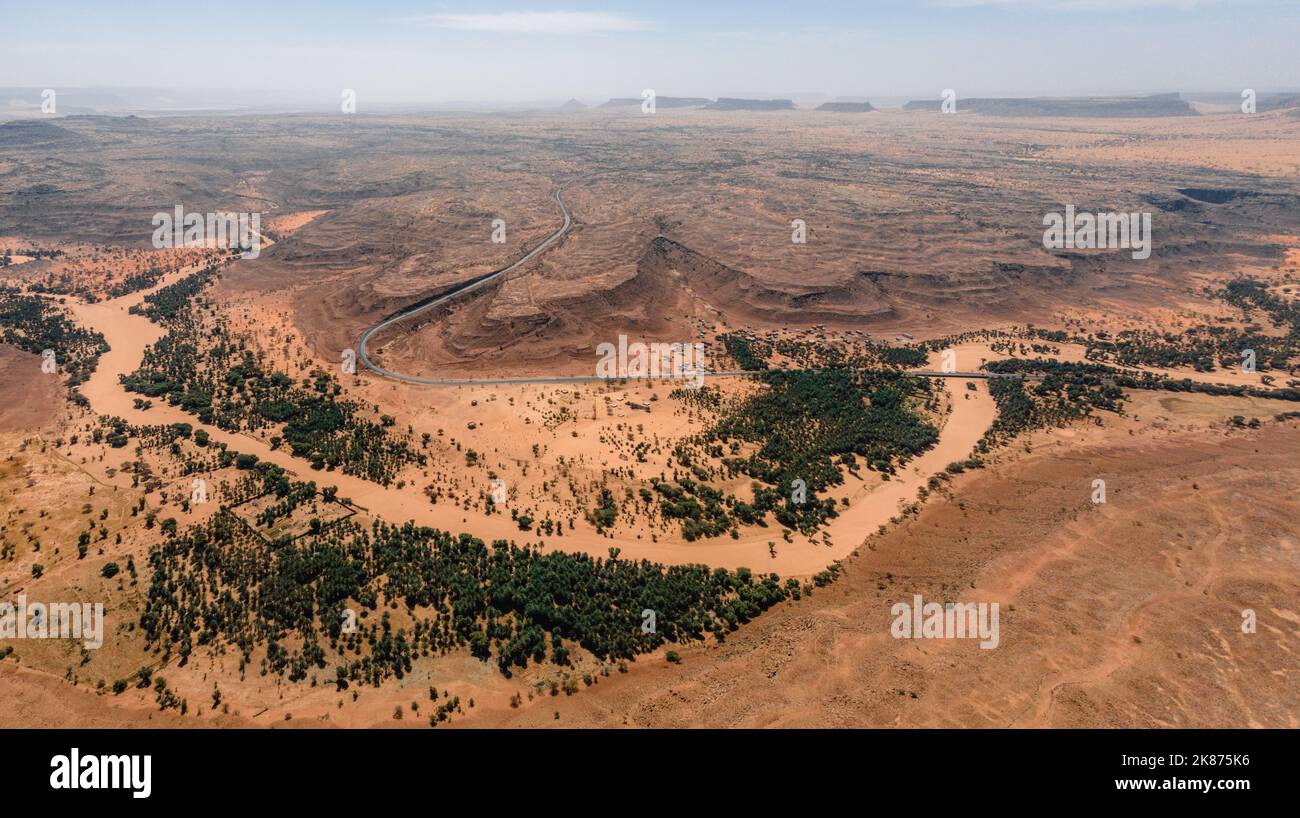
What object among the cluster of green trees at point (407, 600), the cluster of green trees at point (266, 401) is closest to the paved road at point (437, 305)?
the cluster of green trees at point (266, 401)

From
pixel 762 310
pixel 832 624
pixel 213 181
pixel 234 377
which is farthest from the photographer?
pixel 213 181

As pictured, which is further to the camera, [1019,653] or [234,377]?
[234,377]

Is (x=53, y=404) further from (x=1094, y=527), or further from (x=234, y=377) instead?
(x=1094, y=527)

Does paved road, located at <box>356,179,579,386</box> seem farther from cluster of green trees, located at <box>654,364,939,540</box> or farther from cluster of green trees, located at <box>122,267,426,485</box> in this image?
cluster of green trees, located at <box>654,364,939,540</box>

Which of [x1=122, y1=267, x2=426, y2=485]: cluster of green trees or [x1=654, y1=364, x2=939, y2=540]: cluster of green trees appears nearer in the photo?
[x1=654, y1=364, x2=939, y2=540]: cluster of green trees

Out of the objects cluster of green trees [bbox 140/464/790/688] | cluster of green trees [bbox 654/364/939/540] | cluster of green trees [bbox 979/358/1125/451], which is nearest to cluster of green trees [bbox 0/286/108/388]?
cluster of green trees [bbox 140/464/790/688]

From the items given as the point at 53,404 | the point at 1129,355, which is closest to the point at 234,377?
the point at 53,404

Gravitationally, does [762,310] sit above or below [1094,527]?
above

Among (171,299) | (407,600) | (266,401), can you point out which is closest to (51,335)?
(171,299)

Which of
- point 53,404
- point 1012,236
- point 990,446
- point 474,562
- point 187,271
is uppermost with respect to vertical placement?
point 1012,236
